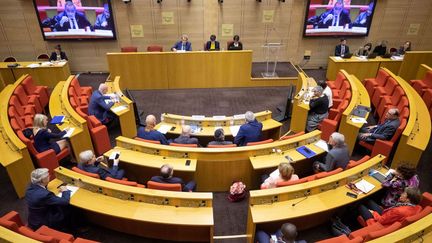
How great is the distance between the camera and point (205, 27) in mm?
11609

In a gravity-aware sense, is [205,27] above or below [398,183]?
above

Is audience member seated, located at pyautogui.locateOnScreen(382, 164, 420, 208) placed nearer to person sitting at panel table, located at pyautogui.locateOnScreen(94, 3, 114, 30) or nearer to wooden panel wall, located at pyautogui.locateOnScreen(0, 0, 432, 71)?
wooden panel wall, located at pyautogui.locateOnScreen(0, 0, 432, 71)

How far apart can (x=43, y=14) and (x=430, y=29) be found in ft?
49.5

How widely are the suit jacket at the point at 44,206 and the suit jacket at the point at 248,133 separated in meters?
3.24

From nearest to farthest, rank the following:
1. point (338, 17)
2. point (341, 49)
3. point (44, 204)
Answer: point (44, 204) → point (341, 49) → point (338, 17)

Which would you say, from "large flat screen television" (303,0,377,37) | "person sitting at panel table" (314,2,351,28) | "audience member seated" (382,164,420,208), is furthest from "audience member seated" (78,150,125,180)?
"person sitting at panel table" (314,2,351,28)

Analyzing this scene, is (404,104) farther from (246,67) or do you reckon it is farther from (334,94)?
(246,67)

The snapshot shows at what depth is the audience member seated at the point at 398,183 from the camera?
4402 mm

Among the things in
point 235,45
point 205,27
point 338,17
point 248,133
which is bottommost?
point 248,133

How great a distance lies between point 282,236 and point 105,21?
10.2 m

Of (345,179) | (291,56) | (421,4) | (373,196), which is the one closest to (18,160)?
(345,179)

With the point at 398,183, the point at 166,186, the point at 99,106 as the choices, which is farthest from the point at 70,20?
the point at 398,183

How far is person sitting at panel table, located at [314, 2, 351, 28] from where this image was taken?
37.1 feet

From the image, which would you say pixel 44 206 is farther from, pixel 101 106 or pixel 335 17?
pixel 335 17
